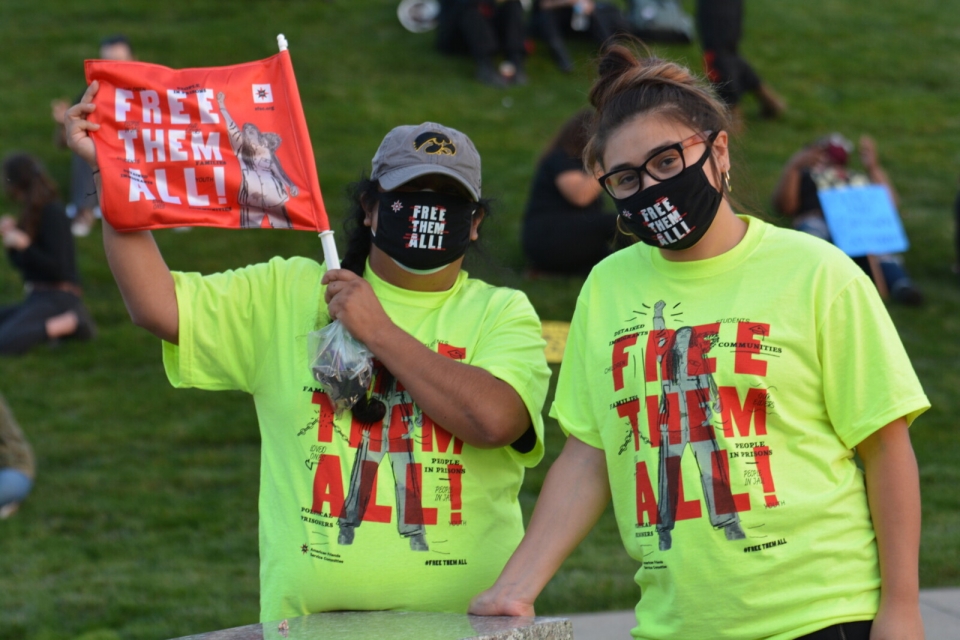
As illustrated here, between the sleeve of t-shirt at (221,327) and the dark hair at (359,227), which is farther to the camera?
the dark hair at (359,227)

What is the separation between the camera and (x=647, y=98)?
269cm

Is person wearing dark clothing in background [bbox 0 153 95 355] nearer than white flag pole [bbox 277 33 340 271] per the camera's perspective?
No

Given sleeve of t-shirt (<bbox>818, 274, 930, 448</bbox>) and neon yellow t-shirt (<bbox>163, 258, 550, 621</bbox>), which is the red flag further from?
sleeve of t-shirt (<bbox>818, 274, 930, 448</bbox>)

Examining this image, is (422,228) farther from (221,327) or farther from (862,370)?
(862,370)

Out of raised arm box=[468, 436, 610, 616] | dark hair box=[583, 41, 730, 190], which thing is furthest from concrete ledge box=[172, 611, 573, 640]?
dark hair box=[583, 41, 730, 190]

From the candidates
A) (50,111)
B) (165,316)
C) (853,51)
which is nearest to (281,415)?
(165,316)

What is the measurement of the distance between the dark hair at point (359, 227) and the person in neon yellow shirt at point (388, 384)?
0.08ft

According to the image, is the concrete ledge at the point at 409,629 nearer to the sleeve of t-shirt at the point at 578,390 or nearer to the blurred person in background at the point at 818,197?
the sleeve of t-shirt at the point at 578,390

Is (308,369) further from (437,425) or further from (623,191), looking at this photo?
(623,191)

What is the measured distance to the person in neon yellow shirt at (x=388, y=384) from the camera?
9.37ft

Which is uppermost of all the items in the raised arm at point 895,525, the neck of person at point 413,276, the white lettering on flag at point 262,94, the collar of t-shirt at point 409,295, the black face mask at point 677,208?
the white lettering on flag at point 262,94

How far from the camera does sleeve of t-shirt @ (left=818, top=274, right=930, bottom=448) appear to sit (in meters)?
2.44

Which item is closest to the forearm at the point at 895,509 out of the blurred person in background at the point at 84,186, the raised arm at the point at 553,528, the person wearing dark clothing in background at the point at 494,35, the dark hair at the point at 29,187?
the raised arm at the point at 553,528

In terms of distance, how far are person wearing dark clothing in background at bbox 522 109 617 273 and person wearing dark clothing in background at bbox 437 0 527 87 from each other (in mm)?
5241
